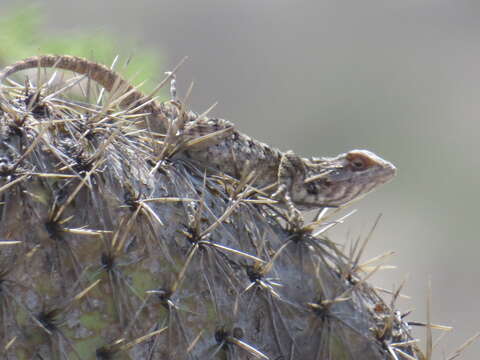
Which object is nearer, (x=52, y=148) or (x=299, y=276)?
(x=52, y=148)

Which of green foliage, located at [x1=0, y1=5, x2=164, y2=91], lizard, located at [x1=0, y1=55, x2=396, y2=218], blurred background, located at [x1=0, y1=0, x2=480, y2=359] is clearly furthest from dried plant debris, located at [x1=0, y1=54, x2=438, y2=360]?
blurred background, located at [x1=0, y1=0, x2=480, y2=359]

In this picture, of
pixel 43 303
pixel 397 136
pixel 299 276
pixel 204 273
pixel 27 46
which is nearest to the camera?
pixel 43 303

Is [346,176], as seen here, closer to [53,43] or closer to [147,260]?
[53,43]

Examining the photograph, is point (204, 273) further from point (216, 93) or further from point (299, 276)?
point (216, 93)

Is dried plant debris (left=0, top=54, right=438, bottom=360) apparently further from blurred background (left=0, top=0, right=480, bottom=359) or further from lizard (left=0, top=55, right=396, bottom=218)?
blurred background (left=0, top=0, right=480, bottom=359)

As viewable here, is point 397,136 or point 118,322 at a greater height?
point 397,136

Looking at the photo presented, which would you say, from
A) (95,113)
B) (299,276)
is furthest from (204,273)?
(95,113)
